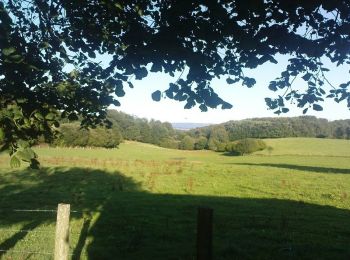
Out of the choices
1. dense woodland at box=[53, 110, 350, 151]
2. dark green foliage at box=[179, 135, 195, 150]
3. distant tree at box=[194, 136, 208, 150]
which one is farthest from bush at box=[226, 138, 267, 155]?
dark green foliage at box=[179, 135, 195, 150]

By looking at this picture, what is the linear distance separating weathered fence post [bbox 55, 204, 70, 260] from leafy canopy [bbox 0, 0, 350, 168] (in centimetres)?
132

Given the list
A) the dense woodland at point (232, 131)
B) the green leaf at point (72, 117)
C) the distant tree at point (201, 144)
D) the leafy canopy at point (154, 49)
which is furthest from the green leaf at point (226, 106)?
the dense woodland at point (232, 131)

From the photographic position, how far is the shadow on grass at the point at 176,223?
37.4 feet

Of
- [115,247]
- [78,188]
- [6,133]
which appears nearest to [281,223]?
[115,247]

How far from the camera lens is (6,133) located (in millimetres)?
6781

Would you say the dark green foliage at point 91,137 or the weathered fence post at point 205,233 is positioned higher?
the dark green foliage at point 91,137

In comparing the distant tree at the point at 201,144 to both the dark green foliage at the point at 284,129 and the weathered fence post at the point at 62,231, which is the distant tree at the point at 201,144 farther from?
the weathered fence post at the point at 62,231

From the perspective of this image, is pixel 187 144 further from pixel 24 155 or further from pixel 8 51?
pixel 24 155

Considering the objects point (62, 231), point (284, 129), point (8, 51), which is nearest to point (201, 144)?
point (284, 129)

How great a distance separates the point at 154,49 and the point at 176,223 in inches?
375

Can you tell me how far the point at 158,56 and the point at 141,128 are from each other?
13958 cm

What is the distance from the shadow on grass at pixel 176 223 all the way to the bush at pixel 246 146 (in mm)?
79739

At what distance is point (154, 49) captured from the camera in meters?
7.25

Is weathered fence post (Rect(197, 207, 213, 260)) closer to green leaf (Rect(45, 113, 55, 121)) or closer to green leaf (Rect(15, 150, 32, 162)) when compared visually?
green leaf (Rect(15, 150, 32, 162))
